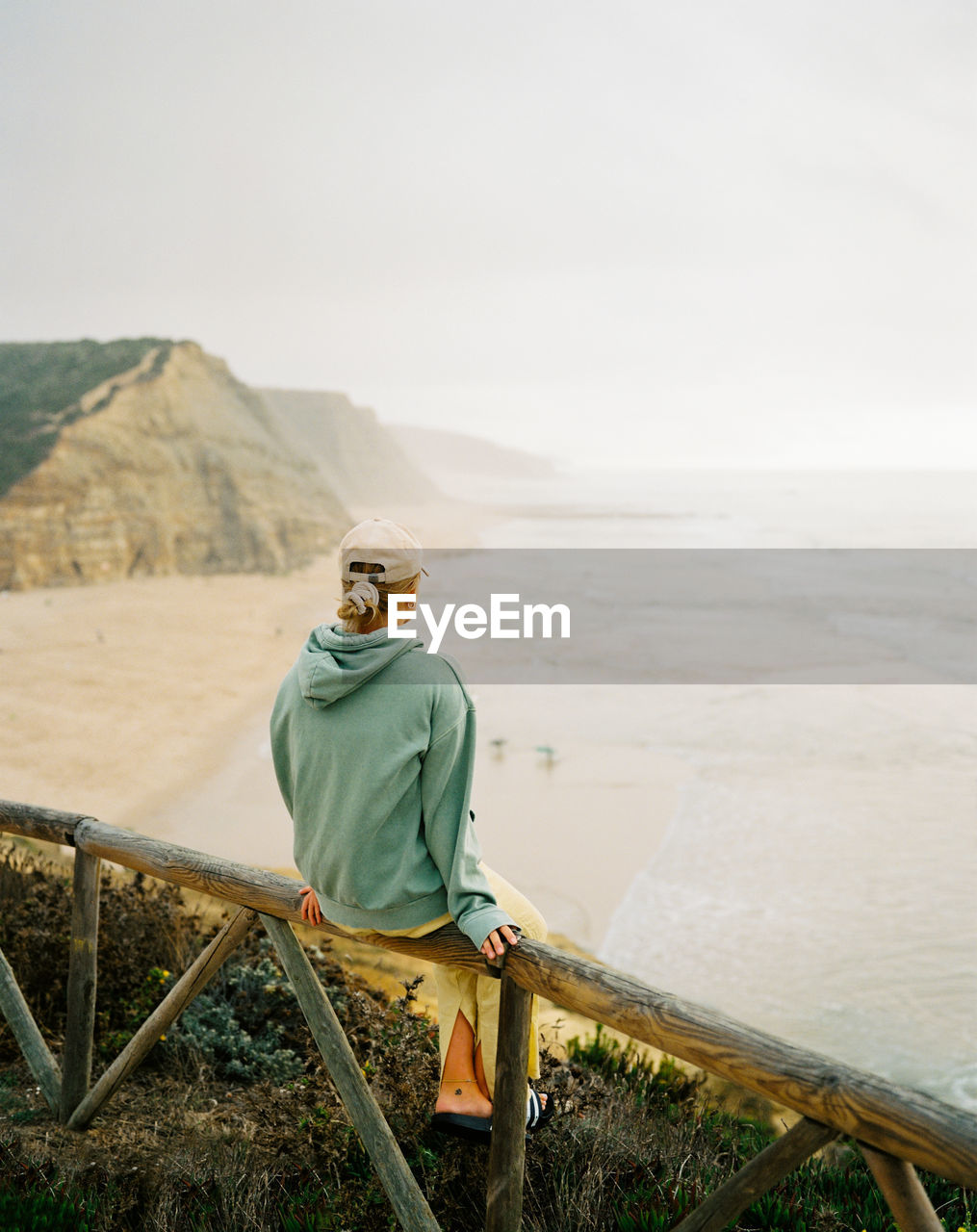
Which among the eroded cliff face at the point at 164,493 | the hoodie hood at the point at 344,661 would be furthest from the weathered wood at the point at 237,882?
the eroded cliff face at the point at 164,493

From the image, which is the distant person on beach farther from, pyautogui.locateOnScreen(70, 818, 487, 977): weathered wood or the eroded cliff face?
the eroded cliff face

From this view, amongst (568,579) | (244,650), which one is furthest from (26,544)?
(568,579)

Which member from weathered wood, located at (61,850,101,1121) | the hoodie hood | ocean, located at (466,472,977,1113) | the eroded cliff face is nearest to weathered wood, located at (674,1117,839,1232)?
the hoodie hood

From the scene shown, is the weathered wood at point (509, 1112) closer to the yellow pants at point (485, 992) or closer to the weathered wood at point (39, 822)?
the yellow pants at point (485, 992)

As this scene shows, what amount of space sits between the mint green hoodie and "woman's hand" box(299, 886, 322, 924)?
169 mm

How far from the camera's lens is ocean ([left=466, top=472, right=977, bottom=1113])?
7062 millimetres

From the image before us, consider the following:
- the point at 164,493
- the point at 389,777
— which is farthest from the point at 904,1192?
the point at 164,493

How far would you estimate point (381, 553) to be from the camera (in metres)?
2.14

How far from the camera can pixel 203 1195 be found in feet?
9.06

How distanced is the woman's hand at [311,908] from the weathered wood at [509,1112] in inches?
19.3

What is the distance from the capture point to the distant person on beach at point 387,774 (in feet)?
6.86

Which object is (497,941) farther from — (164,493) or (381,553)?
(164,493)

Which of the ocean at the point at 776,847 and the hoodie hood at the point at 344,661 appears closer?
the hoodie hood at the point at 344,661
